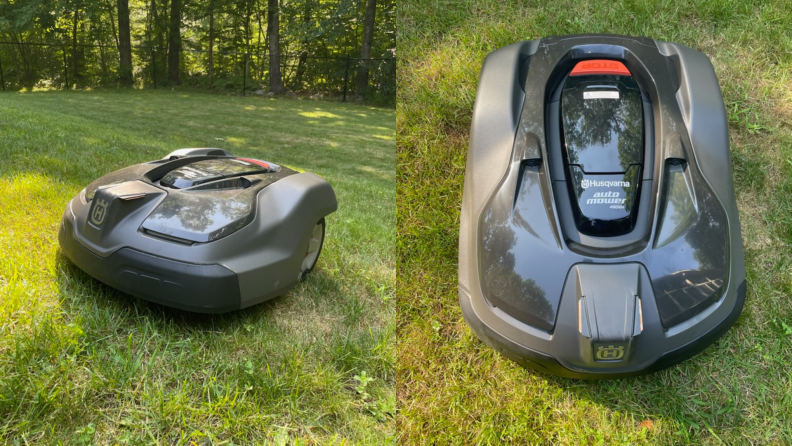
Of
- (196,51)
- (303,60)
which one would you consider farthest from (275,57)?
(196,51)

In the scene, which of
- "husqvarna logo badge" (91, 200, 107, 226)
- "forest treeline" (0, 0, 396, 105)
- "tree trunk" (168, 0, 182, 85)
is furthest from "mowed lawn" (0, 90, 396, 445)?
"tree trunk" (168, 0, 182, 85)

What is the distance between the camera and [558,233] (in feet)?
5.02

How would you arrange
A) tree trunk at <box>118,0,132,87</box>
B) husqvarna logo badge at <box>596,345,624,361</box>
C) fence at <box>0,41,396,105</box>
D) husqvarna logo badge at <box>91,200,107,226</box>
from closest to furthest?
husqvarna logo badge at <box>596,345,624,361</box>, husqvarna logo badge at <box>91,200,107,226</box>, fence at <box>0,41,396,105</box>, tree trunk at <box>118,0,132,87</box>

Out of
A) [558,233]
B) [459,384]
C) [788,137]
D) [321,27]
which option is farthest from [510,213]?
[321,27]

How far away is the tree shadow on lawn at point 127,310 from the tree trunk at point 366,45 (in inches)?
409

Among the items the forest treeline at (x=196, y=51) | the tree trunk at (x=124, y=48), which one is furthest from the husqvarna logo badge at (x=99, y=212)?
the tree trunk at (x=124, y=48)

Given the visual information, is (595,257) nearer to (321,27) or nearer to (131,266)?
(131,266)

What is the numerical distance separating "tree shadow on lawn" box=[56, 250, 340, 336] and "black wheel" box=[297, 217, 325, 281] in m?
0.25

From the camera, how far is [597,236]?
1.58 meters

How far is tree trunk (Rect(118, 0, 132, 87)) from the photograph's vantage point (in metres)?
12.3

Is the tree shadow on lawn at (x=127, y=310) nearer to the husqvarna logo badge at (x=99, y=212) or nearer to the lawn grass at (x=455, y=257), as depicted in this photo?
the husqvarna logo badge at (x=99, y=212)

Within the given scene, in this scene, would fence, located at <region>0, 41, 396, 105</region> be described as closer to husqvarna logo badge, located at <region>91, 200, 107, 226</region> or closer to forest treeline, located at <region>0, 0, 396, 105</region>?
forest treeline, located at <region>0, 0, 396, 105</region>

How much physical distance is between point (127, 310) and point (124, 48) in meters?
13.1

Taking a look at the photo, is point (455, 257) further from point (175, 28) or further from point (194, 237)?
point (175, 28)
